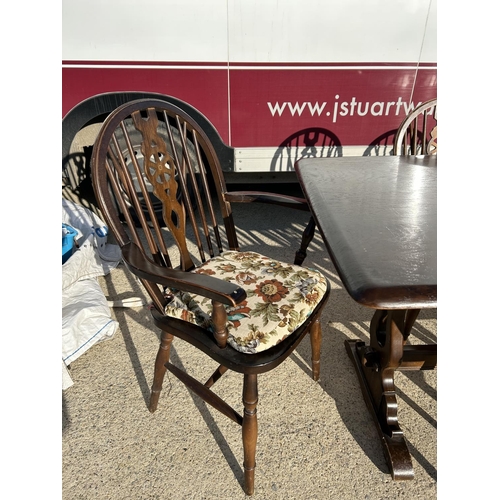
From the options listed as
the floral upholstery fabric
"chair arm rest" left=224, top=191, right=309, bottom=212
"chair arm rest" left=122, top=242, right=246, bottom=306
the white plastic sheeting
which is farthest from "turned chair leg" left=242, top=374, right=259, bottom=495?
the white plastic sheeting

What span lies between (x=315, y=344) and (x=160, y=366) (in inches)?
24.2

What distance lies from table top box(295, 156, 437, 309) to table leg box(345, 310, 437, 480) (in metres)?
0.35

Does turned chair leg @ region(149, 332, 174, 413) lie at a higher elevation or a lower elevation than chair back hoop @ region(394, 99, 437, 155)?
lower

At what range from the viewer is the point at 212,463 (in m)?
1.35

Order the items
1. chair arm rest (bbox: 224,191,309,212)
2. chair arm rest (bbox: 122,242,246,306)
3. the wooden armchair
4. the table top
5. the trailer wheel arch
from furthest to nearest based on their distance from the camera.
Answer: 1. the trailer wheel arch
2. chair arm rest (bbox: 224,191,309,212)
3. the wooden armchair
4. chair arm rest (bbox: 122,242,246,306)
5. the table top

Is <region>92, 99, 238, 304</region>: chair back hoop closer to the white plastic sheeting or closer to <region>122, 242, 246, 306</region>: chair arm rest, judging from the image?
<region>122, 242, 246, 306</region>: chair arm rest

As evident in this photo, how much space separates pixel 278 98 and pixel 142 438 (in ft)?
6.80

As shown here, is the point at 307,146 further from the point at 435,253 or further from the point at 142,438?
the point at 142,438

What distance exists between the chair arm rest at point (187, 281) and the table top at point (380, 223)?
10.3 inches

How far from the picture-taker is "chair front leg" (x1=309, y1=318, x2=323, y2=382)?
1.51 metres

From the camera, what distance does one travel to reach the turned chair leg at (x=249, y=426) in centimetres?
114

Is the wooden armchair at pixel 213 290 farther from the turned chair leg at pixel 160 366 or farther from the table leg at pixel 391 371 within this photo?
the table leg at pixel 391 371

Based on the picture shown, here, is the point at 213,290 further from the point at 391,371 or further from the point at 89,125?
the point at 89,125

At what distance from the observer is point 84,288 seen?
2066 mm
